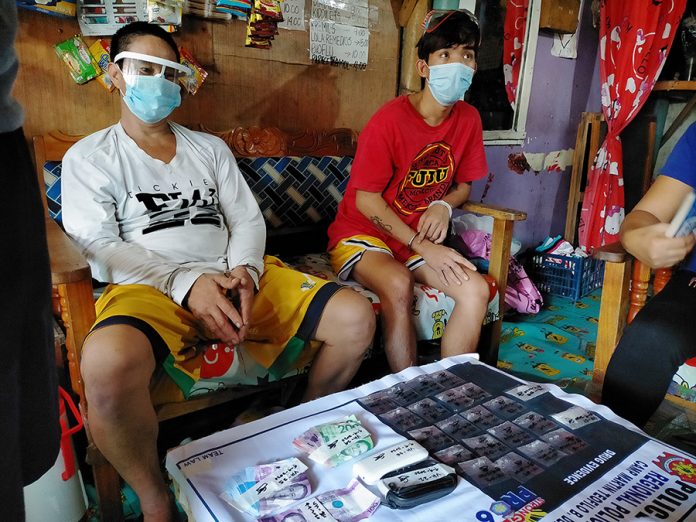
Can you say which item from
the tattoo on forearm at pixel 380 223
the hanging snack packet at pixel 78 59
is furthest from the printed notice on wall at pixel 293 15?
the tattoo on forearm at pixel 380 223

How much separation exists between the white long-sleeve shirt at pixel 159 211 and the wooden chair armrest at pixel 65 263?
0.45ft

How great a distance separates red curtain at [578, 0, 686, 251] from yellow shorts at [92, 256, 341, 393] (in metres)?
2.44

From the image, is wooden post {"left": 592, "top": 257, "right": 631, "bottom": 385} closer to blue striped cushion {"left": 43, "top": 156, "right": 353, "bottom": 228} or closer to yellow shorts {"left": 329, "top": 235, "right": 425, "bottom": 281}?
yellow shorts {"left": 329, "top": 235, "right": 425, "bottom": 281}

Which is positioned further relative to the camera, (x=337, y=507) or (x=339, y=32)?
(x=339, y=32)

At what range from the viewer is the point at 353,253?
6.22 feet

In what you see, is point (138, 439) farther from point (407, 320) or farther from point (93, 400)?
point (407, 320)

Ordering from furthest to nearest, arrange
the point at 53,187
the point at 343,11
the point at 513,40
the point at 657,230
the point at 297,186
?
the point at 513,40 < the point at 343,11 < the point at 297,186 < the point at 53,187 < the point at 657,230

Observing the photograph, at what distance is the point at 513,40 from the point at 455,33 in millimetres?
1416

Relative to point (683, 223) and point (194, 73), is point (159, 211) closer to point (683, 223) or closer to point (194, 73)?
point (194, 73)

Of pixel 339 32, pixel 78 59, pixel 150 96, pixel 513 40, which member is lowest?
pixel 150 96

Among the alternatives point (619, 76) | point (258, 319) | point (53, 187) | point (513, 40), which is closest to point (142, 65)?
point (53, 187)

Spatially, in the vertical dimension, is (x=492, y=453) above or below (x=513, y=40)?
below

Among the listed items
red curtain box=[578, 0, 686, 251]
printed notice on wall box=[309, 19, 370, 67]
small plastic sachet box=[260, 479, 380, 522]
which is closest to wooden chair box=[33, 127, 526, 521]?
printed notice on wall box=[309, 19, 370, 67]

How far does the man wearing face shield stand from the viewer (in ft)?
4.33
